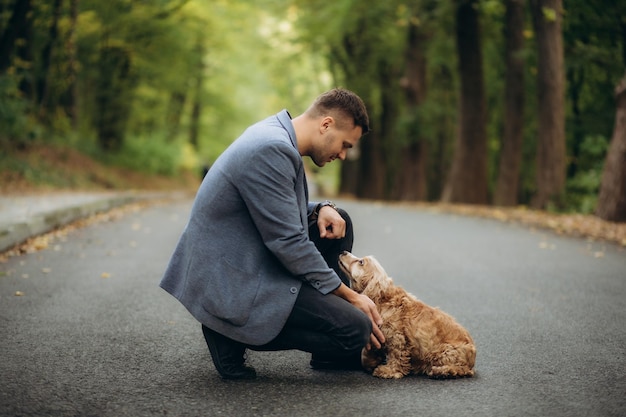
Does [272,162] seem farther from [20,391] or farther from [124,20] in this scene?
[124,20]

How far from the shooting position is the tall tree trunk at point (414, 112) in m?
25.7

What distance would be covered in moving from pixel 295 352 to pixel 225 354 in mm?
901

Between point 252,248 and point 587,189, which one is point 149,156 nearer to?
point 587,189

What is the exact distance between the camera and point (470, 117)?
21.6 metres

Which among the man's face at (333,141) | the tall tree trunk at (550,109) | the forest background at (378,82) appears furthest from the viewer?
the forest background at (378,82)

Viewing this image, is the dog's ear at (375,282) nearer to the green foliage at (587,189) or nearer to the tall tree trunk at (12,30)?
the green foliage at (587,189)

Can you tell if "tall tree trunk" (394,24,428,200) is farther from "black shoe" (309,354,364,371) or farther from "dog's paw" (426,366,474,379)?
"dog's paw" (426,366,474,379)

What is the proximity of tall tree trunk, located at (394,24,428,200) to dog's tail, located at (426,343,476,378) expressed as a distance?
2177cm

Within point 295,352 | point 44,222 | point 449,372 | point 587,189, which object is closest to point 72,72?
point 44,222

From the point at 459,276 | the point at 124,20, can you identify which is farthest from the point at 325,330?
the point at 124,20

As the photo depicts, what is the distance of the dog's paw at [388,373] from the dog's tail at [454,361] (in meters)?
0.20

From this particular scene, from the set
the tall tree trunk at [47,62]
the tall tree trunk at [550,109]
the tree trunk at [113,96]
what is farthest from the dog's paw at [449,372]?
the tree trunk at [113,96]

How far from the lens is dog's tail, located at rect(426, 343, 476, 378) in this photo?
13.6 feet

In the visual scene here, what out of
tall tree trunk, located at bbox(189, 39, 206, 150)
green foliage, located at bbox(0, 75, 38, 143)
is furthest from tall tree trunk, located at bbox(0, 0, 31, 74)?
→ tall tree trunk, located at bbox(189, 39, 206, 150)
